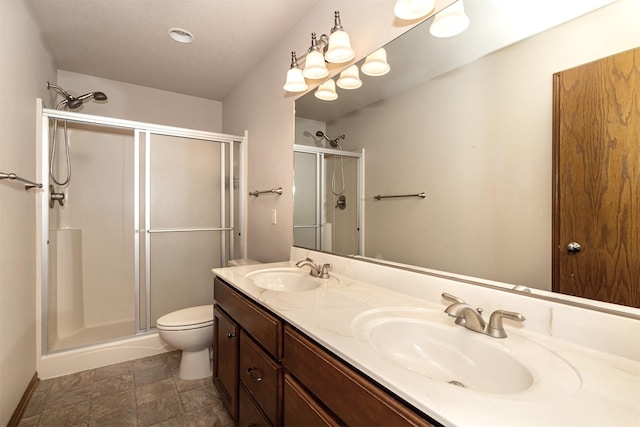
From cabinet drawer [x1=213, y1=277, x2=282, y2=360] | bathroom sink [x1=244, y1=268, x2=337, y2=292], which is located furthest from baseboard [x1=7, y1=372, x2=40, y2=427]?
bathroom sink [x1=244, y1=268, x2=337, y2=292]

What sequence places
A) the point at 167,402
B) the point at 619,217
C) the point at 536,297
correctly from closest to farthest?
the point at 619,217 < the point at 536,297 < the point at 167,402

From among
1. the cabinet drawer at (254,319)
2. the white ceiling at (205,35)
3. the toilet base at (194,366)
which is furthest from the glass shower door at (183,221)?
the cabinet drawer at (254,319)

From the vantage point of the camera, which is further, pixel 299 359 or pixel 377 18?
pixel 377 18

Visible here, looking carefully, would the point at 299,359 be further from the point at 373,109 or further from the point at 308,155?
the point at 308,155

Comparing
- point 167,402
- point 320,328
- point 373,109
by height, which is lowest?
point 167,402

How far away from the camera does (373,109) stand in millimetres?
1430

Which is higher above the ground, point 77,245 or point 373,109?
point 373,109

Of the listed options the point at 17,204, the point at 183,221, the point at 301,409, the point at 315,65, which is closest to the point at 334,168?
the point at 315,65

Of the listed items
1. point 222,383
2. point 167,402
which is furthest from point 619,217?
point 167,402

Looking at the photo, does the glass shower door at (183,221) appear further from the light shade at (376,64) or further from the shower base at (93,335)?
the light shade at (376,64)

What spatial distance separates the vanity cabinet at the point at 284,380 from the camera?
64cm

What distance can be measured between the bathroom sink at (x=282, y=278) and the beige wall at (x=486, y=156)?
52 centimetres

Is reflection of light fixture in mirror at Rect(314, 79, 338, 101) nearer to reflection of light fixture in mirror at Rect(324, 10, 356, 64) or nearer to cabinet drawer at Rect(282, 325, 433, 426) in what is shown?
reflection of light fixture in mirror at Rect(324, 10, 356, 64)

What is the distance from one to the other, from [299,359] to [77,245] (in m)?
2.87
